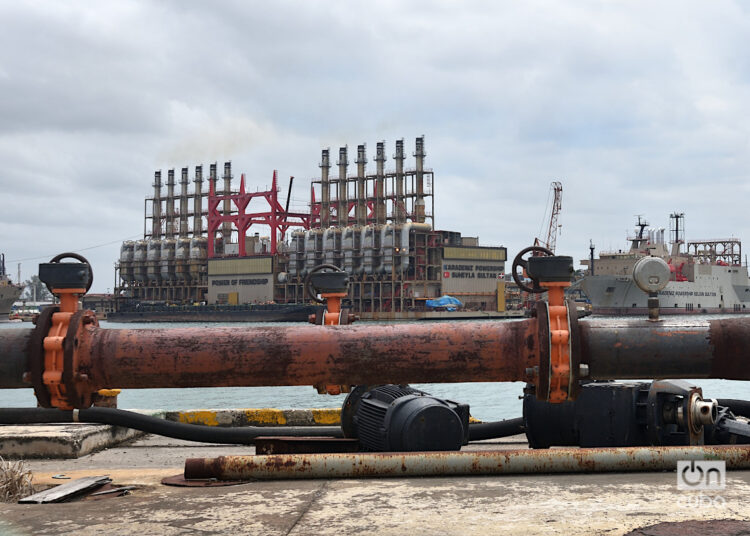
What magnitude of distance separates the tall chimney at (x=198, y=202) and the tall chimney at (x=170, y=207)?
502cm

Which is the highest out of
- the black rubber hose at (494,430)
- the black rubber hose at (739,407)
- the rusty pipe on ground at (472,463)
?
the black rubber hose at (739,407)

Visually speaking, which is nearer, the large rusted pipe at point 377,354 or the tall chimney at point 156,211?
the large rusted pipe at point 377,354

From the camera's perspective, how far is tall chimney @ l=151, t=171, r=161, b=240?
5226 inches

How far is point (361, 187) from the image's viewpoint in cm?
10538

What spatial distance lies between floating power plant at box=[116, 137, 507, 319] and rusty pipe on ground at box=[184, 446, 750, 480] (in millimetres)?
82633

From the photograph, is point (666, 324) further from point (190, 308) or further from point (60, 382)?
point (190, 308)

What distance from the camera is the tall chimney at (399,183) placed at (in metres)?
102

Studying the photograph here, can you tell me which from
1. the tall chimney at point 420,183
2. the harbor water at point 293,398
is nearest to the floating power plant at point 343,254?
the tall chimney at point 420,183

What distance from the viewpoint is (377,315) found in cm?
9944

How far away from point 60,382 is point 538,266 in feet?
10.1

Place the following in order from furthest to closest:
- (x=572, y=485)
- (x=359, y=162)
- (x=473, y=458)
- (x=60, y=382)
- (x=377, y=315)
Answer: (x=359, y=162) < (x=377, y=315) < (x=473, y=458) < (x=572, y=485) < (x=60, y=382)

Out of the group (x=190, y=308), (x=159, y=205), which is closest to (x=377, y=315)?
(x=190, y=308)

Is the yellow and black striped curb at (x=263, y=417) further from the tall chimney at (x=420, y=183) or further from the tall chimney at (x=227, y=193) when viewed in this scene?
the tall chimney at (x=227, y=193)

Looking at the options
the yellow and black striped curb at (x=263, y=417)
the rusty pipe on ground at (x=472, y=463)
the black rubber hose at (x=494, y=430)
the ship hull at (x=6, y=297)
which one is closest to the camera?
the rusty pipe on ground at (x=472, y=463)
